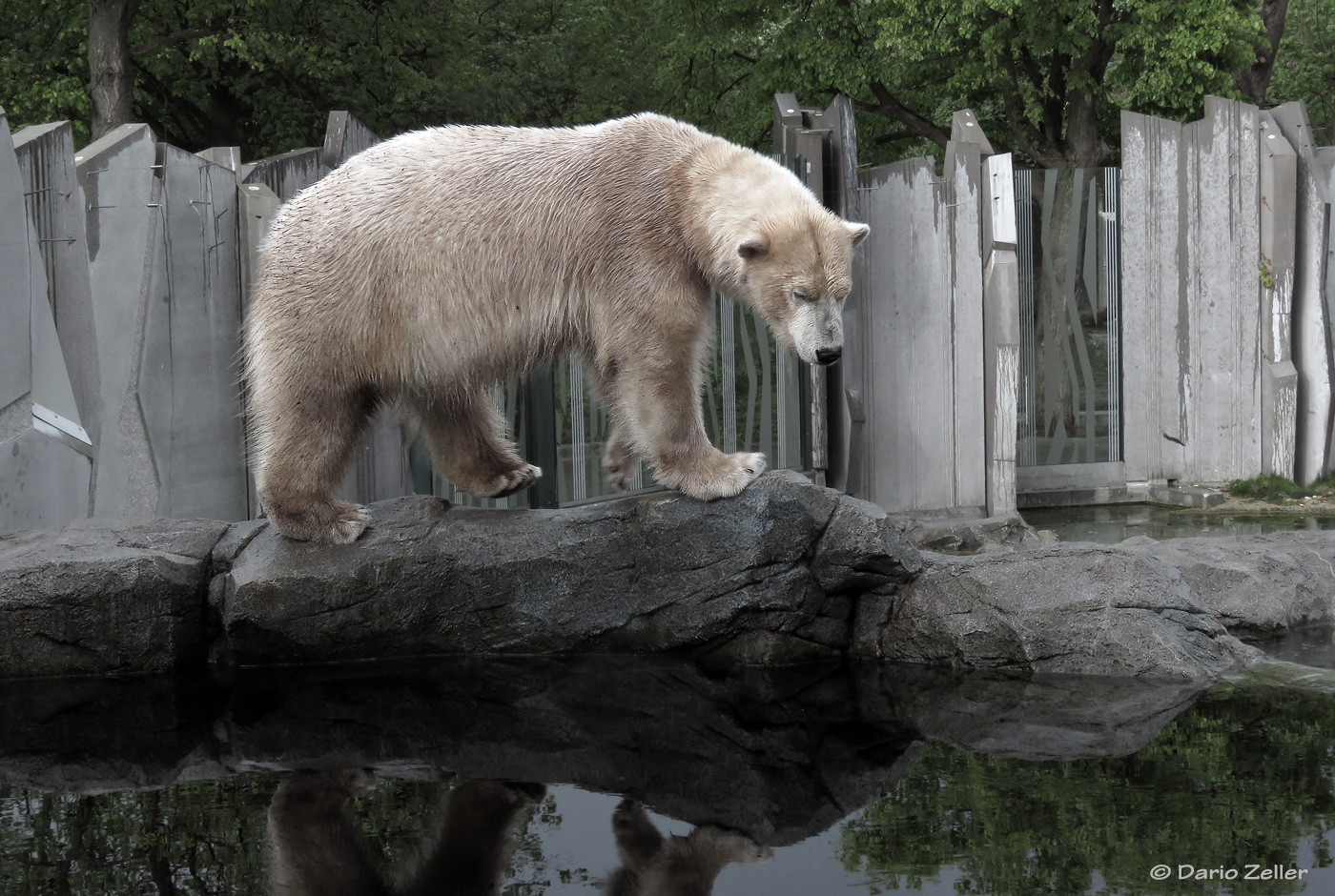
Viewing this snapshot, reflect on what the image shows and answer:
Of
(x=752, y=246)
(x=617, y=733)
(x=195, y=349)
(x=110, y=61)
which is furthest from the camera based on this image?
(x=110, y=61)

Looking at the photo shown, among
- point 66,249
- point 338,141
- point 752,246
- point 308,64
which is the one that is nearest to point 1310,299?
point 752,246

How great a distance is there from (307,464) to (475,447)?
2.40 feet

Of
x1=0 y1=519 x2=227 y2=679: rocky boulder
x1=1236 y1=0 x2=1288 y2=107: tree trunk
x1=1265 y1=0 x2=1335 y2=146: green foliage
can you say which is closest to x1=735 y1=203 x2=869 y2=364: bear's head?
x1=0 y1=519 x2=227 y2=679: rocky boulder

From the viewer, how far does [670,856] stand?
3070mm

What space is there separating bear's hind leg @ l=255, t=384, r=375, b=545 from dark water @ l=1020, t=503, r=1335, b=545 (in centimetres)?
461

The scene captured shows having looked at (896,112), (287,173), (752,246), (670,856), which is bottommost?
(670,856)

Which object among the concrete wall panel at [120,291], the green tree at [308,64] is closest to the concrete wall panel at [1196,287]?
the concrete wall panel at [120,291]

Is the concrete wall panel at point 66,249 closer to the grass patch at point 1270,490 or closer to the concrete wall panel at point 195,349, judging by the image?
the concrete wall panel at point 195,349

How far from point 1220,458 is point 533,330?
5.97 m

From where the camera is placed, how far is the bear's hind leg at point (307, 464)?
4836mm

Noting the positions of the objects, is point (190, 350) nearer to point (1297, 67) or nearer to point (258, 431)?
point (258, 431)

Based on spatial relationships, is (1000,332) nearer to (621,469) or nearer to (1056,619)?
(621,469)

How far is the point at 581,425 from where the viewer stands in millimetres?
7348

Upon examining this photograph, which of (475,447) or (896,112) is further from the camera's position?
(896,112)
